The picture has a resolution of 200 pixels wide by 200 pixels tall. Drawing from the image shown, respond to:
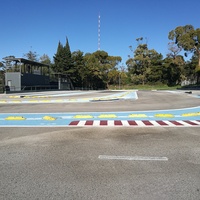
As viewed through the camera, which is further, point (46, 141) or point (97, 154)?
point (46, 141)

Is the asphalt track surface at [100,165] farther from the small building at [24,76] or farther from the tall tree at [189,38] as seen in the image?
the tall tree at [189,38]

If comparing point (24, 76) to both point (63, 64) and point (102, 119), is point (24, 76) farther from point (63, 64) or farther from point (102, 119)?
point (102, 119)

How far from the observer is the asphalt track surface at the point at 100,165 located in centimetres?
354

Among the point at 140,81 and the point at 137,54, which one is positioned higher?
the point at 137,54

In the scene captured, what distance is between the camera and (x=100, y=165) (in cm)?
466

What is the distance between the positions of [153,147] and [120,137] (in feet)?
4.50

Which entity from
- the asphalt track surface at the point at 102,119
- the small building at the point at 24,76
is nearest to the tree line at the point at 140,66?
the small building at the point at 24,76

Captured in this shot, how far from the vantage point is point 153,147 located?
5988 mm

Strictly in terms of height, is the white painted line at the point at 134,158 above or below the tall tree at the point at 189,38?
below

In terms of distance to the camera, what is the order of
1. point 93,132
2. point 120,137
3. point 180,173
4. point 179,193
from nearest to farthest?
point 179,193, point 180,173, point 120,137, point 93,132

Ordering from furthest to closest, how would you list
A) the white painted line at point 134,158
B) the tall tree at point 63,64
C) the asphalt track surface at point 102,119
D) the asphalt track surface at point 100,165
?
the tall tree at point 63,64, the asphalt track surface at point 102,119, the white painted line at point 134,158, the asphalt track surface at point 100,165

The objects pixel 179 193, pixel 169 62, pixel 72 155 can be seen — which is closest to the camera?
pixel 179 193

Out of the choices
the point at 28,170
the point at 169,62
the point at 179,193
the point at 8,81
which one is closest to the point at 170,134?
the point at 179,193

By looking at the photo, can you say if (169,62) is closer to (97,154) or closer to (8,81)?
(8,81)
